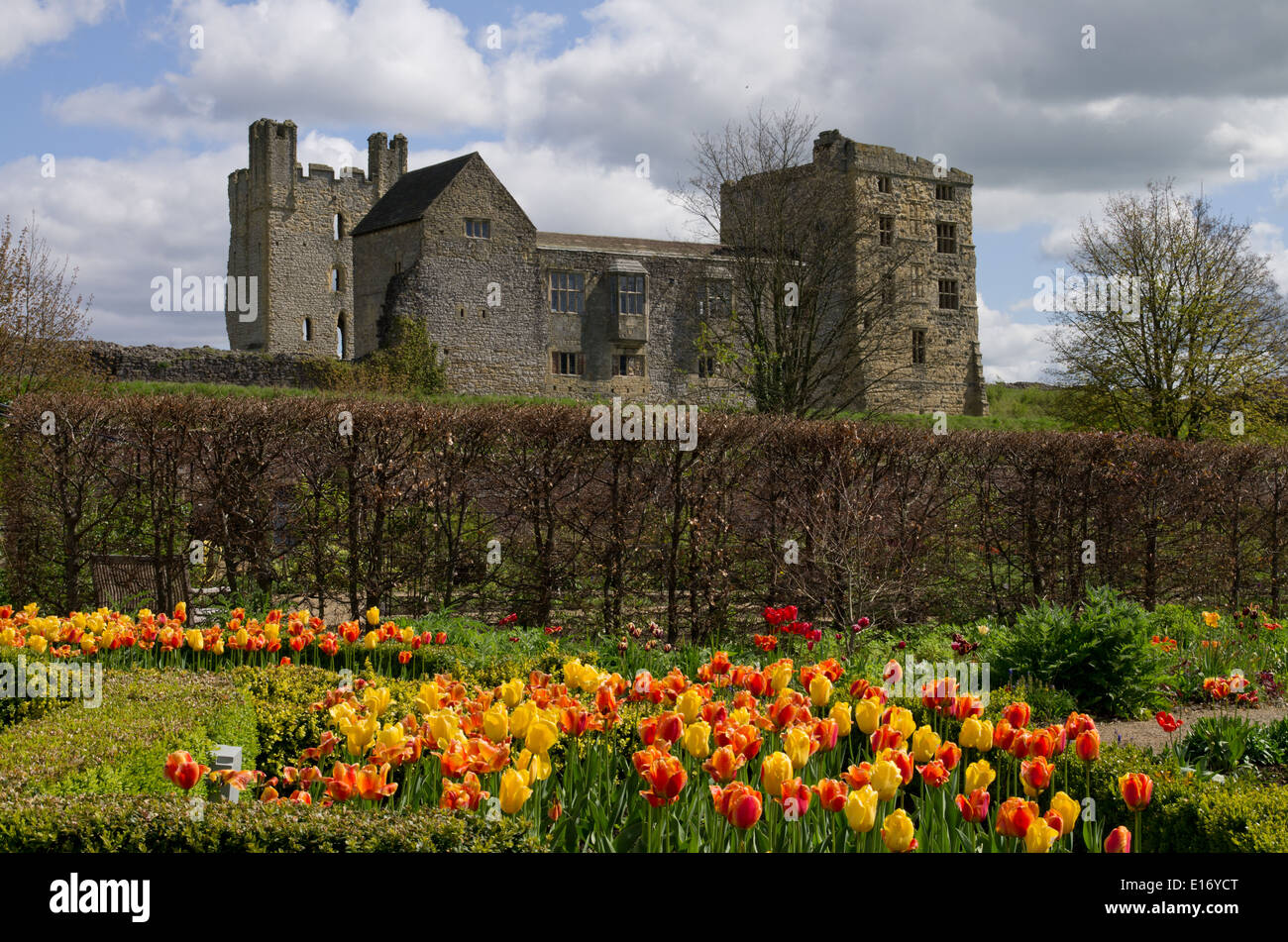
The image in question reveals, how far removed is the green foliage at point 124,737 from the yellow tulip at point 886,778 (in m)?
3.07

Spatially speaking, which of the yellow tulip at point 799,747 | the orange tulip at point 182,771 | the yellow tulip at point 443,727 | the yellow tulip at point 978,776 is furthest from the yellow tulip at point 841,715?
the orange tulip at point 182,771

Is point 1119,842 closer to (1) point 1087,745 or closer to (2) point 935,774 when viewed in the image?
(2) point 935,774

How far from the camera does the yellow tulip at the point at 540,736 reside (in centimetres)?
393

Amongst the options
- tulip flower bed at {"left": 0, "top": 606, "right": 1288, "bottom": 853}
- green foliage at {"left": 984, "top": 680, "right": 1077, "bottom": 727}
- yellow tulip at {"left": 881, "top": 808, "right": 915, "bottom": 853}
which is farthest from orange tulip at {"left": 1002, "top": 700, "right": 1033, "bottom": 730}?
green foliage at {"left": 984, "top": 680, "right": 1077, "bottom": 727}

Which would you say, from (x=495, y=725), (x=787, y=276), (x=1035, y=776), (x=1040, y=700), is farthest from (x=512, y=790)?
(x=787, y=276)

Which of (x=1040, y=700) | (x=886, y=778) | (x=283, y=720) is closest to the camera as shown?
(x=886, y=778)

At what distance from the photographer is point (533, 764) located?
3.91 m

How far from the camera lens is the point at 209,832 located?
3.96 meters

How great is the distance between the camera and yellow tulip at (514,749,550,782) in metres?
3.89

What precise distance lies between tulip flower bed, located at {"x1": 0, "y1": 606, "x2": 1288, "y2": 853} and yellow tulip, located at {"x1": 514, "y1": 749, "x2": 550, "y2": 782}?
0.01m

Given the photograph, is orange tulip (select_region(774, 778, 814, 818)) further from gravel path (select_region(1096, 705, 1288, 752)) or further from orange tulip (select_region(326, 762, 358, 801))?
gravel path (select_region(1096, 705, 1288, 752))

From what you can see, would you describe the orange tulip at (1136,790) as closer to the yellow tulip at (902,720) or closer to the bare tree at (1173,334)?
the yellow tulip at (902,720)

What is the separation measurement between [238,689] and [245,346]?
185 feet

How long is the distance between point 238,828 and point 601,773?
1.59 m
